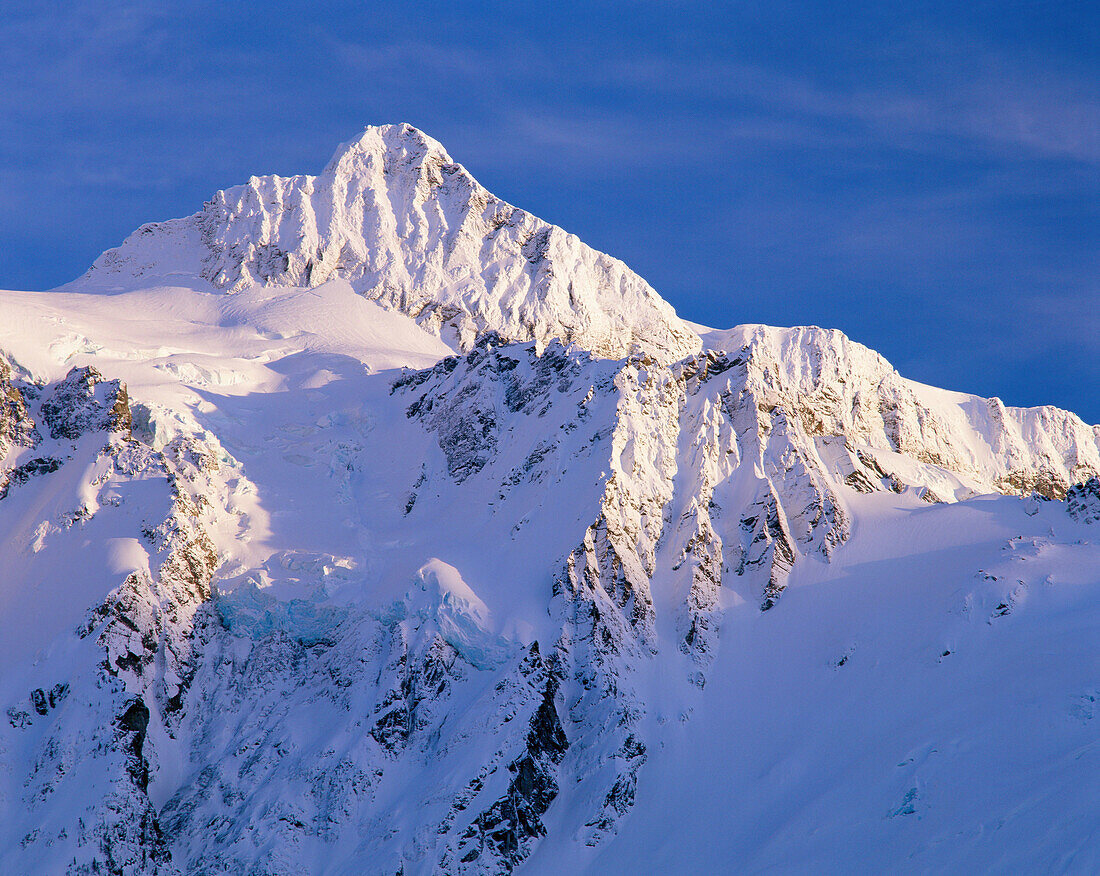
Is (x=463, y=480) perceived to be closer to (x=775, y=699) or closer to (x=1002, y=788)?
(x=775, y=699)

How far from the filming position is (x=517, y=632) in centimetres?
11481

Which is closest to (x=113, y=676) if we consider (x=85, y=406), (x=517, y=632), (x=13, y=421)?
(x=517, y=632)

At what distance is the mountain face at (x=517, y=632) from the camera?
335ft

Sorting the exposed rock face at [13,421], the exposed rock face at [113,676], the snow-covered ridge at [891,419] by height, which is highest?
the snow-covered ridge at [891,419]

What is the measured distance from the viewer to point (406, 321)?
651 ft

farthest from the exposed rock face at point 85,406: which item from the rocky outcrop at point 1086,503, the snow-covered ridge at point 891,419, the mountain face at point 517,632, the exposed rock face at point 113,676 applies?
the rocky outcrop at point 1086,503

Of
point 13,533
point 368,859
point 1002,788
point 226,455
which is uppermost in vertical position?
point 226,455

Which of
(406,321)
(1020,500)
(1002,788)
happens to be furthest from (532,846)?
(406,321)

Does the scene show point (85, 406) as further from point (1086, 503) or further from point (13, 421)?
point (1086, 503)

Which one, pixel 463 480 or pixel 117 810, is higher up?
pixel 463 480

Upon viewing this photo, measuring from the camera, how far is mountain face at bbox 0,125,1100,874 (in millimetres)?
102250

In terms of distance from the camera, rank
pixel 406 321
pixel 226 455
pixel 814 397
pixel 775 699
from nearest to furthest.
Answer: pixel 775 699
pixel 226 455
pixel 814 397
pixel 406 321

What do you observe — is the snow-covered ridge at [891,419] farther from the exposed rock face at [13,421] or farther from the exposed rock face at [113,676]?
→ the exposed rock face at [13,421]

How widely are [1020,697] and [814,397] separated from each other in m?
79.1
